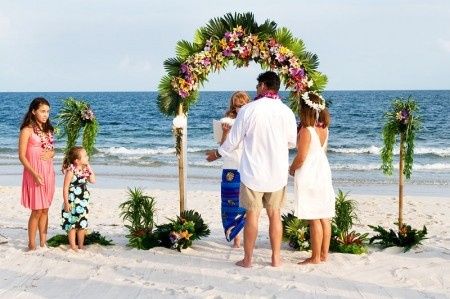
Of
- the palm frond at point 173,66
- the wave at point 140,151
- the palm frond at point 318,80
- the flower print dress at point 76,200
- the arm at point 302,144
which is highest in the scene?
the palm frond at point 173,66

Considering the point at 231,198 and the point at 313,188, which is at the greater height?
the point at 313,188

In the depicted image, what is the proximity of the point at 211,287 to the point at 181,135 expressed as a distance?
2409 millimetres

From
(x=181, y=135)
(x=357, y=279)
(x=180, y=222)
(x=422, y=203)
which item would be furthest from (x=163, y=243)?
(x=422, y=203)

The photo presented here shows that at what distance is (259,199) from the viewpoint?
6570 millimetres

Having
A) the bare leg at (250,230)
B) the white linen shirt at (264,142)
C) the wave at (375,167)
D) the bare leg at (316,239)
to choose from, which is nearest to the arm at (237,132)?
the white linen shirt at (264,142)

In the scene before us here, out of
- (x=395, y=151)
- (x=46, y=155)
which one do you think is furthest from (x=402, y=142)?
(x=395, y=151)

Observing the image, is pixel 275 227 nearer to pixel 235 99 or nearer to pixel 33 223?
pixel 235 99

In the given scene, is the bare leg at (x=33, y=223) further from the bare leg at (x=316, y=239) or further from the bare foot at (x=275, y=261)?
the bare leg at (x=316, y=239)

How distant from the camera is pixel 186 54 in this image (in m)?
7.96

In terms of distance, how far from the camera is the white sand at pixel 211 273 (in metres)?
5.93

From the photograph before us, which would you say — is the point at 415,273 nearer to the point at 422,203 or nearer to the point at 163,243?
the point at 163,243

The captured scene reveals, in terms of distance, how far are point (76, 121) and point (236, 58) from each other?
204cm

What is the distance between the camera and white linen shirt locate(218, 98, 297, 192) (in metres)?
6.48

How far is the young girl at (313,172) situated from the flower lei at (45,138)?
110 inches
